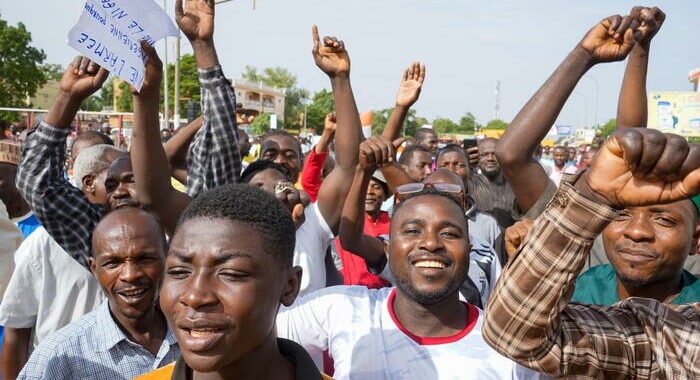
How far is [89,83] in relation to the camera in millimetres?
2756

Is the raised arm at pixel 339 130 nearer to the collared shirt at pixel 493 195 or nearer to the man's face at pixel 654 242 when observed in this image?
the man's face at pixel 654 242

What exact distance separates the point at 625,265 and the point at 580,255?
3.38 feet

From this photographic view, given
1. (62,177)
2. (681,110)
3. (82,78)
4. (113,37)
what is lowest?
(62,177)

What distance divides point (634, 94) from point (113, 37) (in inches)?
90.3

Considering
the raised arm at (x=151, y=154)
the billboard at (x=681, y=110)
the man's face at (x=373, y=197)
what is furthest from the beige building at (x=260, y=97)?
the raised arm at (x=151, y=154)

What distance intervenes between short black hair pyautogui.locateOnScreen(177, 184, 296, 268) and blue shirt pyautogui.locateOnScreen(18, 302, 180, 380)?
0.74 m

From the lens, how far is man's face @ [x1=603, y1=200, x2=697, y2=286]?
235 cm

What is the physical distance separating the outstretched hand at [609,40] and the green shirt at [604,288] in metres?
0.91

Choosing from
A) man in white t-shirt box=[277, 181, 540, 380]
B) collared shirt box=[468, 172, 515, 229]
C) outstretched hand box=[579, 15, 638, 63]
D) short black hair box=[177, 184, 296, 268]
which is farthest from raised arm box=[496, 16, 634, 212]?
collared shirt box=[468, 172, 515, 229]

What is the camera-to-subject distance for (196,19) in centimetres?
303

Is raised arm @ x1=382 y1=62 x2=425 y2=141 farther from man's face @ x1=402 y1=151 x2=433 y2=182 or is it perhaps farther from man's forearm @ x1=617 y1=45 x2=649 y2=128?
man's face @ x1=402 y1=151 x2=433 y2=182

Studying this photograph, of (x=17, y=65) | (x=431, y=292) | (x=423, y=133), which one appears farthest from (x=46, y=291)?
(x=17, y=65)

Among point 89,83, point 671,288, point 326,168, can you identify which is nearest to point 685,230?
point 671,288

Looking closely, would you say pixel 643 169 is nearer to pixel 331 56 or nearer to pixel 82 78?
pixel 331 56
